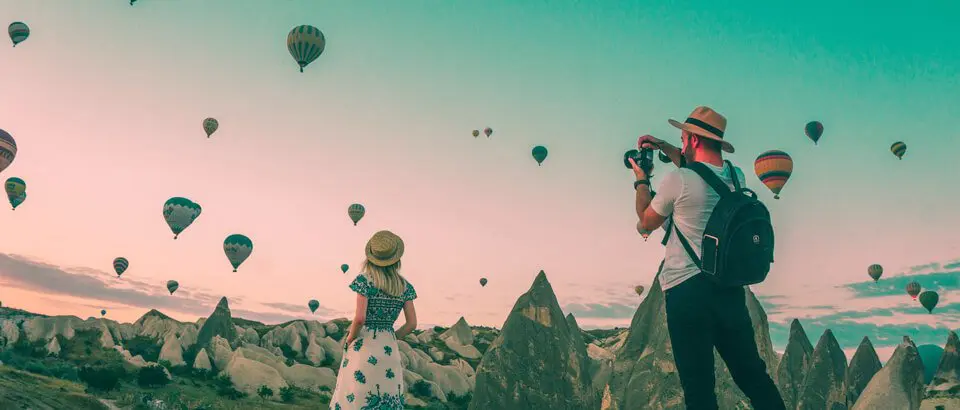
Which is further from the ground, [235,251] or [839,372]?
[235,251]

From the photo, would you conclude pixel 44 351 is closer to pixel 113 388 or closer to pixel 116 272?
pixel 116 272

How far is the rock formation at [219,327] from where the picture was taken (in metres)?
69.7

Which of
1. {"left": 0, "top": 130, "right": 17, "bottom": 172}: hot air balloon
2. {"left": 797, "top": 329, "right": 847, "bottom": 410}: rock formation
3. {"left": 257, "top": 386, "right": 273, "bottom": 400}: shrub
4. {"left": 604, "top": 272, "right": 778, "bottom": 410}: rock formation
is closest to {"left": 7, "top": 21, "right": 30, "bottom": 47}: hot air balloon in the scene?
{"left": 0, "top": 130, "right": 17, "bottom": 172}: hot air balloon

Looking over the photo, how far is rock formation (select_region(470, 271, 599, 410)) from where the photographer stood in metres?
45.1

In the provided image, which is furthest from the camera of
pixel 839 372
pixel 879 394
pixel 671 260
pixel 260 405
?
pixel 839 372

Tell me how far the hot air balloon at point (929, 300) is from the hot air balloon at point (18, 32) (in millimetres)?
84986

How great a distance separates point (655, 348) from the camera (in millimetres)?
43000

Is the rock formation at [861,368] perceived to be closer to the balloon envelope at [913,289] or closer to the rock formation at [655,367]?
the balloon envelope at [913,289]

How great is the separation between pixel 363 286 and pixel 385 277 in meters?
0.25

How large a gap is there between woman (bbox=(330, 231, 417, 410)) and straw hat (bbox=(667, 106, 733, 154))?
12.1ft

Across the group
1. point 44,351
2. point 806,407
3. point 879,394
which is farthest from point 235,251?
point 806,407

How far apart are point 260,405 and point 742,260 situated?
53.1 metres

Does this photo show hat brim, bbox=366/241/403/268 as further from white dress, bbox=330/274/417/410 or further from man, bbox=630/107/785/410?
man, bbox=630/107/785/410

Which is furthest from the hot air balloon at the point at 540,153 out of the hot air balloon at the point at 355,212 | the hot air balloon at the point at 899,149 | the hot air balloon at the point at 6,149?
the hot air balloon at the point at 6,149
